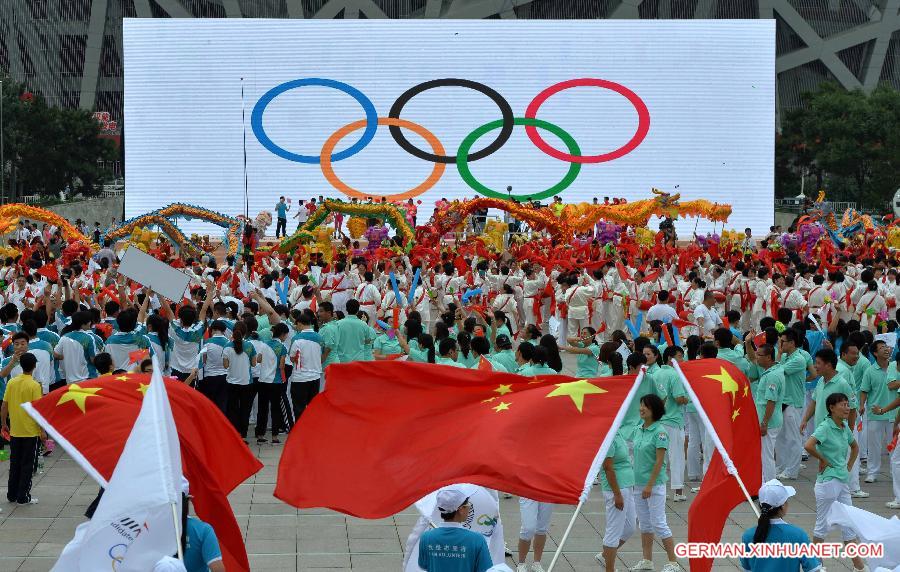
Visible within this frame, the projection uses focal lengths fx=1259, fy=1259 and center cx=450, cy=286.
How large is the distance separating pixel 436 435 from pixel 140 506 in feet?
6.99

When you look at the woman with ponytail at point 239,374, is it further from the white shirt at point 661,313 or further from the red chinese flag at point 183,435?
the white shirt at point 661,313

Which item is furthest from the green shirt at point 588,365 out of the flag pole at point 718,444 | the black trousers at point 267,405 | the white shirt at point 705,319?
the white shirt at point 705,319

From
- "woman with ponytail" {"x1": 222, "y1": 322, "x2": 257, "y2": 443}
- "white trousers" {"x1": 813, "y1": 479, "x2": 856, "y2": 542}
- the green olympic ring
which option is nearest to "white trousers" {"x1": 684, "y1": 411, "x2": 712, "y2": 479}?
"white trousers" {"x1": 813, "y1": 479, "x2": 856, "y2": 542}

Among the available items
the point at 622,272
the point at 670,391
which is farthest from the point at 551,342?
the point at 622,272

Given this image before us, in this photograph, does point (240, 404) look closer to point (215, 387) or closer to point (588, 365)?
point (215, 387)

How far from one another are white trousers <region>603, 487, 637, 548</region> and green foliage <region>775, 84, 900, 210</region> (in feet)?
109

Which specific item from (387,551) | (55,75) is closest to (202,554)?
(387,551)

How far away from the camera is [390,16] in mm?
49594

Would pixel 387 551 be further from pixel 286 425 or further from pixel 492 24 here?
pixel 492 24

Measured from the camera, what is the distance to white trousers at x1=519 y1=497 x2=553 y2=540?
8086 millimetres

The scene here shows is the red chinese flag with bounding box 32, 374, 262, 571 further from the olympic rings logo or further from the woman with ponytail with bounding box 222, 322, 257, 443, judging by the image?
the olympic rings logo

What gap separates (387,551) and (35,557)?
2376 mm

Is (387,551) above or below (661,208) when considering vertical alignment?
below

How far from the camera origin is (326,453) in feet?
23.0
